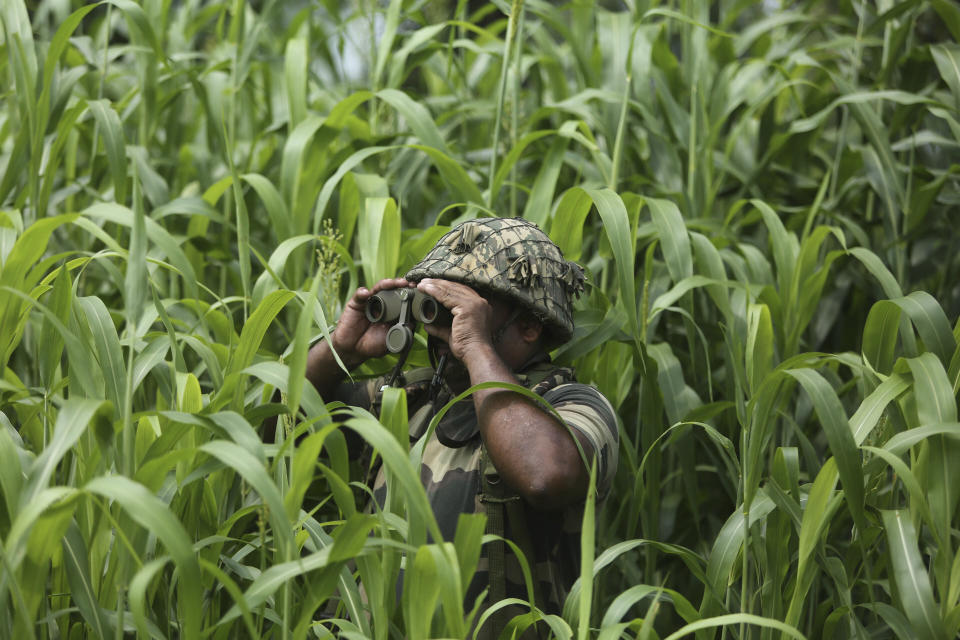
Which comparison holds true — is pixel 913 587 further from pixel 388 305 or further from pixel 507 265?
pixel 388 305

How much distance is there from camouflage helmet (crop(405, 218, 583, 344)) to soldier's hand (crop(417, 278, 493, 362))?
29 mm

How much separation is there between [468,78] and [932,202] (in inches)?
52.8

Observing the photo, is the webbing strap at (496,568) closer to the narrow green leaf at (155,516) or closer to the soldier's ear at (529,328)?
the soldier's ear at (529,328)

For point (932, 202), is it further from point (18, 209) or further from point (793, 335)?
point (18, 209)

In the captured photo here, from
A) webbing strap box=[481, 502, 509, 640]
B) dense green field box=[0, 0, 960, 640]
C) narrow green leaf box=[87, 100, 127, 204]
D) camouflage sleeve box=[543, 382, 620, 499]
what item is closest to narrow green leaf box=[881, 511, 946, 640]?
dense green field box=[0, 0, 960, 640]

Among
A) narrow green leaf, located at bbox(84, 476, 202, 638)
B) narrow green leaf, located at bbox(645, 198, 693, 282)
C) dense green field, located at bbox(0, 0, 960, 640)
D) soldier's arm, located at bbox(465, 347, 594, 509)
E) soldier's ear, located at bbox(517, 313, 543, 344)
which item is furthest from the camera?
narrow green leaf, located at bbox(645, 198, 693, 282)

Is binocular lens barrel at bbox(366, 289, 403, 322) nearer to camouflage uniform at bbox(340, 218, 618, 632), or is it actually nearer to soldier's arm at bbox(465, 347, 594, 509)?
camouflage uniform at bbox(340, 218, 618, 632)

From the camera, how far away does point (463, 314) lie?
1.39 meters

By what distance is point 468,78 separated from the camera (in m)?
2.71

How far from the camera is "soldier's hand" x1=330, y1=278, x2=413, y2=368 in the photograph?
60.7 inches

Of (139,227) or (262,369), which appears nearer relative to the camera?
(139,227)

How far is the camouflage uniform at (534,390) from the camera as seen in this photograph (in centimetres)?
137

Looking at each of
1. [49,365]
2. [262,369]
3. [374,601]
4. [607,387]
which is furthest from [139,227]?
[607,387]

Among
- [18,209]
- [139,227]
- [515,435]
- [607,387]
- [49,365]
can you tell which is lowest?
[607,387]
